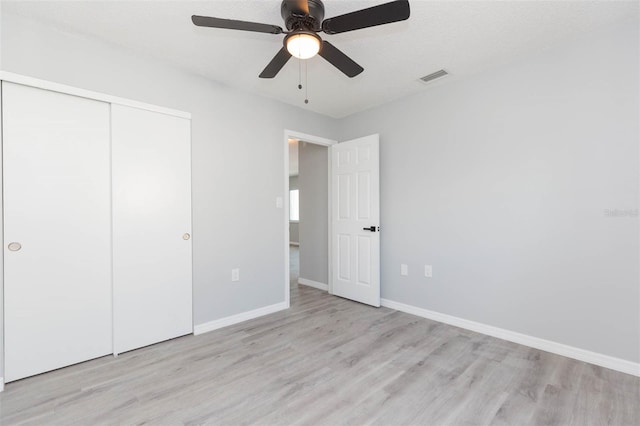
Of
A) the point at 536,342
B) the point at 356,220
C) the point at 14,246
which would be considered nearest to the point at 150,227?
the point at 14,246

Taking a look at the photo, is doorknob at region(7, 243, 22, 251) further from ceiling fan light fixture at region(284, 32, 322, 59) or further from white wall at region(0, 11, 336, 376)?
ceiling fan light fixture at region(284, 32, 322, 59)

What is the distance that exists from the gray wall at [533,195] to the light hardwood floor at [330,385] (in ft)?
1.46

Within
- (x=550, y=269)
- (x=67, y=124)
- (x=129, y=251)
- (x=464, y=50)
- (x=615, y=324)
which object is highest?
(x=464, y=50)

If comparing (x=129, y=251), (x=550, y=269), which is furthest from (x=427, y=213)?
(x=129, y=251)

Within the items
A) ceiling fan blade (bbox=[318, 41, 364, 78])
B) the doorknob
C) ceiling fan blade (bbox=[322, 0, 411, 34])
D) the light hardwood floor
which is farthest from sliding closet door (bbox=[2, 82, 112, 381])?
ceiling fan blade (bbox=[322, 0, 411, 34])

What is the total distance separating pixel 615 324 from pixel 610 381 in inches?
16.0

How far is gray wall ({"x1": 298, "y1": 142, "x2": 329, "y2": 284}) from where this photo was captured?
4.30m

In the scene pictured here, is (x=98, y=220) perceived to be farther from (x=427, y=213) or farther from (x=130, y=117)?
(x=427, y=213)

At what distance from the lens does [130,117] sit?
2.45 m

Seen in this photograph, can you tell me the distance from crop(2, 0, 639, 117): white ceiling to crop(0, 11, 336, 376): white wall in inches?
5.2

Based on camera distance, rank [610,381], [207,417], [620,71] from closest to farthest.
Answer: [207,417] < [610,381] < [620,71]

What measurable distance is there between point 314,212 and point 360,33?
8.79ft

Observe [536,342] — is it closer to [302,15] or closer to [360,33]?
[360,33]

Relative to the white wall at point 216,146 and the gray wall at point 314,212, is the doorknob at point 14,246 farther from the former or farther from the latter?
the gray wall at point 314,212
